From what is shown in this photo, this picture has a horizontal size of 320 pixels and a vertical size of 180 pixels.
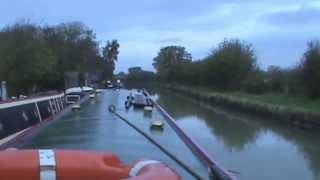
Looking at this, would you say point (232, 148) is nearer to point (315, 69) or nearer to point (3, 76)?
point (315, 69)

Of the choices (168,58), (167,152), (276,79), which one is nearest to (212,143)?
(167,152)

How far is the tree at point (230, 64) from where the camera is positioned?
68.4 meters

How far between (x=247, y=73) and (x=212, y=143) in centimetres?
4357

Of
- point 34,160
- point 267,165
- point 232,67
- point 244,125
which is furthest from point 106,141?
point 232,67

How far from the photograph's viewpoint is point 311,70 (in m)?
40.3

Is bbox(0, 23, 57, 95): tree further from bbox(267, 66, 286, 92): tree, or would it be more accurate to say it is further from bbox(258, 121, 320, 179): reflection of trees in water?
bbox(267, 66, 286, 92): tree

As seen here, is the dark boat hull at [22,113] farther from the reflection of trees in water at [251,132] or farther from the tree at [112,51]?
the tree at [112,51]

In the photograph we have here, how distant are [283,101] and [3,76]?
16054 millimetres

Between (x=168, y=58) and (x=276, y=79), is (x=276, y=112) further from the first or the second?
(x=168, y=58)

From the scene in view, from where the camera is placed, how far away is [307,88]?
4038 centimetres

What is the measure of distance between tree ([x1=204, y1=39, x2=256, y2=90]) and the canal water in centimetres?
3414

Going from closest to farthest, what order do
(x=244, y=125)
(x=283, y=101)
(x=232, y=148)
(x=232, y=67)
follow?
(x=232, y=148) < (x=244, y=125) < (x=283, y=101) < (x=232, y=67)

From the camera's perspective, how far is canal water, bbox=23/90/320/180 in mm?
13773

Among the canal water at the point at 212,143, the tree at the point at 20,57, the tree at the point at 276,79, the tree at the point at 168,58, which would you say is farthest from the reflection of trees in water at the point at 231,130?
the tree at the point at 168,58
